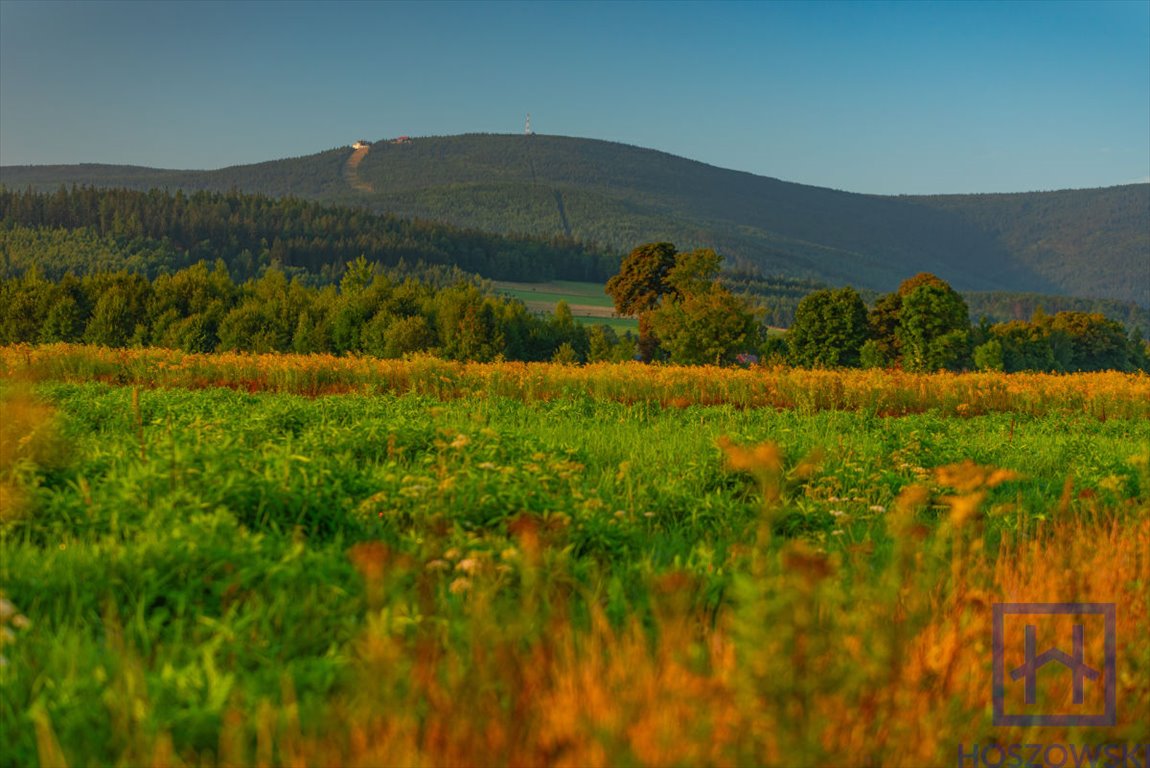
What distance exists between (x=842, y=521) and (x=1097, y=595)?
2689 millimetres

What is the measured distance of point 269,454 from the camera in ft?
24.1

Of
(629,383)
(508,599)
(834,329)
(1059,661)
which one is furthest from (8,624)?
(834,329)

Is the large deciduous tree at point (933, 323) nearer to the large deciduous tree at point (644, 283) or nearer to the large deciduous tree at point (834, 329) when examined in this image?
the large deciduous tree at point (834, 329)

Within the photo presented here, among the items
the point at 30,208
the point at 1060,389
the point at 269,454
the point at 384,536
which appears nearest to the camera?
the point at 384,536

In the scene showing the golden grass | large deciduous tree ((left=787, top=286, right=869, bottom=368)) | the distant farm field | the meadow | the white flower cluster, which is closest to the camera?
the meadow

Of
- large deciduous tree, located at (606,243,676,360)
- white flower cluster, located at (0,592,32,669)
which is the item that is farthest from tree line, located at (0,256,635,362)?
white flower cluster, located at (0,592,32,669)

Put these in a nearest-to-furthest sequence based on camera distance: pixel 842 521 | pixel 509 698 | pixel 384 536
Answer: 1. pixel 509 698
2. pixel 384 536
3. pixel 842 521

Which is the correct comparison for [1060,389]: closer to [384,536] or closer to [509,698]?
[384,536]

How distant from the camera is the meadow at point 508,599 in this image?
11.5 feet

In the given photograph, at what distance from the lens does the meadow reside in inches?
138

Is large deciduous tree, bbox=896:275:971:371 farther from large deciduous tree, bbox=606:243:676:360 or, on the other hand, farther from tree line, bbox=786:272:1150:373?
large deciduous tree, bbox=606:243:676:360

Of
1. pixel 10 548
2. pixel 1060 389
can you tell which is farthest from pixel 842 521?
pixel 1060 389

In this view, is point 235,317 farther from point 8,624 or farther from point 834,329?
point 8,624

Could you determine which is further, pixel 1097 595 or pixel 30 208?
pixel 30 208
